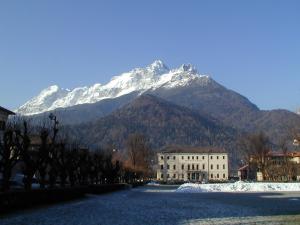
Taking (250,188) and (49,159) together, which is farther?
(250,188)

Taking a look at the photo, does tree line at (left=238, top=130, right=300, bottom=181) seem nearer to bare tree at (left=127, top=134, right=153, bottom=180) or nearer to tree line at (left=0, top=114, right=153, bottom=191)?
tree line at (left=0, top=114, right=153, bottom=191)

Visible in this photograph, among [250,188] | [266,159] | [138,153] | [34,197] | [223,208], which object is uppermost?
[138,153]

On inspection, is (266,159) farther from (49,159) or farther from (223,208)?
(223,208)

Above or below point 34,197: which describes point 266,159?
above

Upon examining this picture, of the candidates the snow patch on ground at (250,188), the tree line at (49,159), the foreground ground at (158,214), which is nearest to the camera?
the foreground ground at (158,214)

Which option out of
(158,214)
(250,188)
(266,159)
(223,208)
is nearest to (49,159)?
(223,208)

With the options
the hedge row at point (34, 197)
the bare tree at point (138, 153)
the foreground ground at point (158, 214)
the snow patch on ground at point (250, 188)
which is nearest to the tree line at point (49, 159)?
the hedge row at point (34, 197)

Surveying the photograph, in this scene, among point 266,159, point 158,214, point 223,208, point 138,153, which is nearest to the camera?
point 158,214

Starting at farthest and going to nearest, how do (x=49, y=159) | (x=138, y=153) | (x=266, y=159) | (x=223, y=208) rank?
(x=138, y=153) → (x=266, y=159) → (x=49, y=159) → (x=223, y=208)

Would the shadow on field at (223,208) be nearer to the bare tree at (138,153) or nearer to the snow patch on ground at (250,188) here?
the snow patch on ground at (250,188)

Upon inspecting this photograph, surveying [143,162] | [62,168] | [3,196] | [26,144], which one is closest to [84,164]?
[62,168]

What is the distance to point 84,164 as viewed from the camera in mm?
75938

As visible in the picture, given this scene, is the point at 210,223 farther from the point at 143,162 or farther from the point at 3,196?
the point at 143,162

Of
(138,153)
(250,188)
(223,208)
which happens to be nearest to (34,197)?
(223,208)
